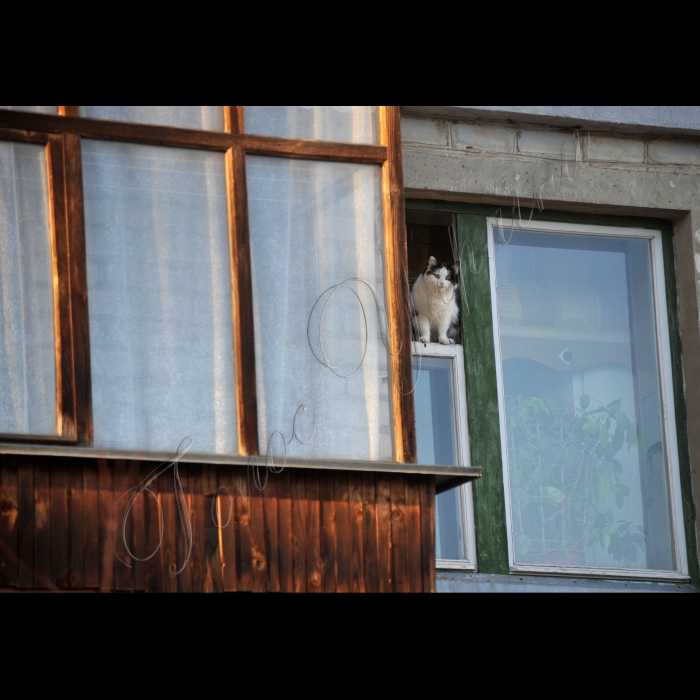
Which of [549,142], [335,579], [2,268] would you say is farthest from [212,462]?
[549,142]

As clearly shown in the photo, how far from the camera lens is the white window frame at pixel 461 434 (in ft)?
22.2

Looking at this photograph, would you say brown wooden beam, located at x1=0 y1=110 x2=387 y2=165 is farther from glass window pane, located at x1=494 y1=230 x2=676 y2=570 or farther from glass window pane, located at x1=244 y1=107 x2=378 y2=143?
glass window pane, located at x1=494 y1=230 x2=676 y2=570

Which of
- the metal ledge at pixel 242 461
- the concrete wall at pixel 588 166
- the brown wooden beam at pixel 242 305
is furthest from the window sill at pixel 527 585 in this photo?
the brown wooden beam at pixel 242 305

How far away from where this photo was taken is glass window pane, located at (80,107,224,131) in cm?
582

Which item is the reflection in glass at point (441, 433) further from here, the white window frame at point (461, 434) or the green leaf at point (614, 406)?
the green leaf at point (614, 406)

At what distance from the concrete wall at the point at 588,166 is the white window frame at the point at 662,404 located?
0.10m

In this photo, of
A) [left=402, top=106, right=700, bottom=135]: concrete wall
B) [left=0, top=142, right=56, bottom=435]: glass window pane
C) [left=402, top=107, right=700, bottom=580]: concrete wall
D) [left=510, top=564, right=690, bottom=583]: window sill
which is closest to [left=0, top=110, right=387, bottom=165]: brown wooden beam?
[left=0, top=142, right=56, bottom=435]: glass window pane

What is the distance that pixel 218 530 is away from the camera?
553 centimetres

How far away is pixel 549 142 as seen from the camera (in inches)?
293

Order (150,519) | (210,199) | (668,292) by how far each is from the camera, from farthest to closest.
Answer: (668,292), (210,199), (150,519)

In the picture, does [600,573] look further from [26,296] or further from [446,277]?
[26,296]

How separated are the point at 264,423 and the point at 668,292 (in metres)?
2.78

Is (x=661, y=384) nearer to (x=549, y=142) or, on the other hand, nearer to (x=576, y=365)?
(x=576, y=365)

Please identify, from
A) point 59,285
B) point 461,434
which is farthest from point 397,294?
point 59,285
